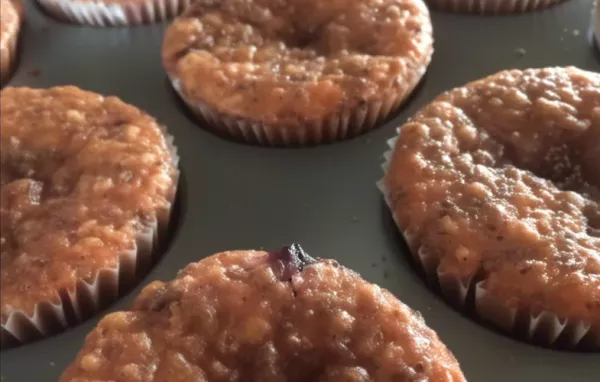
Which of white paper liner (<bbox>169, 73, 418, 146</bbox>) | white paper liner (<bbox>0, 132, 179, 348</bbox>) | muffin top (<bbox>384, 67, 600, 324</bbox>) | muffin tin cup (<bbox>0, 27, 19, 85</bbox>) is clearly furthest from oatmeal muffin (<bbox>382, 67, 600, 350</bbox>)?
muffin tin cup (<bbox>0, 27, 19, 85</bbox>)

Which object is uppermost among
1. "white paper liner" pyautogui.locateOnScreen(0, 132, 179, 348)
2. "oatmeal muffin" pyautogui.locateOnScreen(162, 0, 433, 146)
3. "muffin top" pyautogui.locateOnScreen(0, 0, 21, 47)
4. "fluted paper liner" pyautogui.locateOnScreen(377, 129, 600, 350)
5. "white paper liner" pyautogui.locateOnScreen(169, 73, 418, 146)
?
"oatmeal muffin" pyautogui.locateOnScreen(162, 0, 433, 146)

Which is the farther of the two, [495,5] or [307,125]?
[495,5]

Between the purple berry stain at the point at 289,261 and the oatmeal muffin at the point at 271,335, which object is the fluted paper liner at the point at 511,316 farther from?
the purple berry stain at the point at 289,261

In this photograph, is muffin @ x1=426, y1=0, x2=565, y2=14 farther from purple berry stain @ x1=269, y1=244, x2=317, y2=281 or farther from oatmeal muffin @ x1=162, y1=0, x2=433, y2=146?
purple berry stain @ x1=269, y1=244, x2=317, y2=281

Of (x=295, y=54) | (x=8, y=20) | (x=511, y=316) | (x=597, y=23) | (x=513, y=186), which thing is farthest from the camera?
(x=8, y=20)

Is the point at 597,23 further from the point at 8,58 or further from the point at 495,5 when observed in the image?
the point at 8,58

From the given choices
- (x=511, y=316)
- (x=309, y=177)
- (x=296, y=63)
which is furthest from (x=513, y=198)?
(x=296, y=63)

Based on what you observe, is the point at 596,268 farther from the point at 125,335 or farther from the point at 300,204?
the point at 125,335
